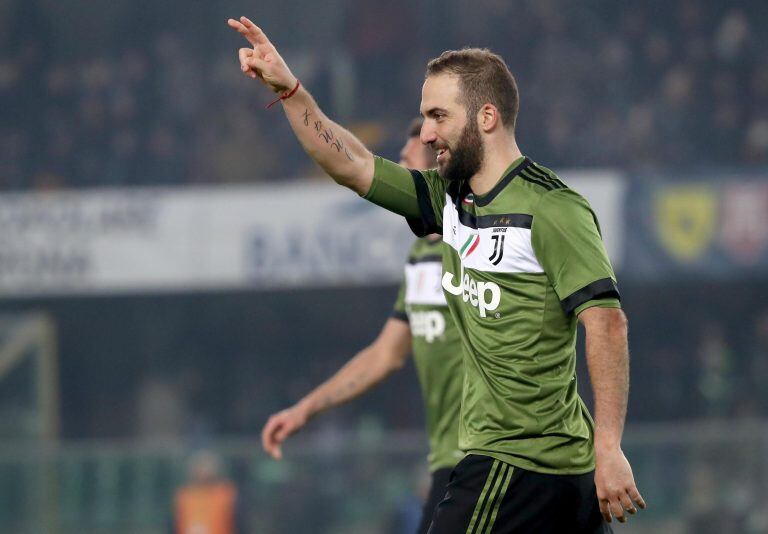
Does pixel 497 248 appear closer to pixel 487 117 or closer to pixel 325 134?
pixel 487 117

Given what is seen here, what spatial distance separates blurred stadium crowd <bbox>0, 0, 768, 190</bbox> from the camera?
1518 centimetres

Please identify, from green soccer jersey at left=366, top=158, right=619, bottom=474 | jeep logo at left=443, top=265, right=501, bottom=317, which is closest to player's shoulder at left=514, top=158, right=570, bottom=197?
green soccer jersey at left=366, top=158, right=619, bottom=474

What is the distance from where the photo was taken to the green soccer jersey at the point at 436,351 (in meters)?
5.45

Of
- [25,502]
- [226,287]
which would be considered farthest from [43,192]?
[25,502]

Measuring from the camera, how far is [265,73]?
3928mm

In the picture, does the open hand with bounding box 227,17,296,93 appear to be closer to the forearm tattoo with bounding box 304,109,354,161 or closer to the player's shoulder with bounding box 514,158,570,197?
the forearm tattoo with bounding box 304,109,354,161

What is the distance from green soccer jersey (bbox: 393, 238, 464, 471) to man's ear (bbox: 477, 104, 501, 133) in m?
1.59

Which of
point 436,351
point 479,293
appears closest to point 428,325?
point 436,351

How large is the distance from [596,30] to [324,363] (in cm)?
505

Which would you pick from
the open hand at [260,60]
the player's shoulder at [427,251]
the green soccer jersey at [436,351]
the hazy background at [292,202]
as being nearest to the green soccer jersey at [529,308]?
the open hand at [260,60]

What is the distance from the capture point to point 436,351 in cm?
552

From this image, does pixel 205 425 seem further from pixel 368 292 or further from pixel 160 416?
pixel 368 292

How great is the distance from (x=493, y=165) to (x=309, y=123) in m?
0.56

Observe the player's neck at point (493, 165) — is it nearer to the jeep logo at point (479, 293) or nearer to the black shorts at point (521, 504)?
the jeep logo at point (479, 293)
